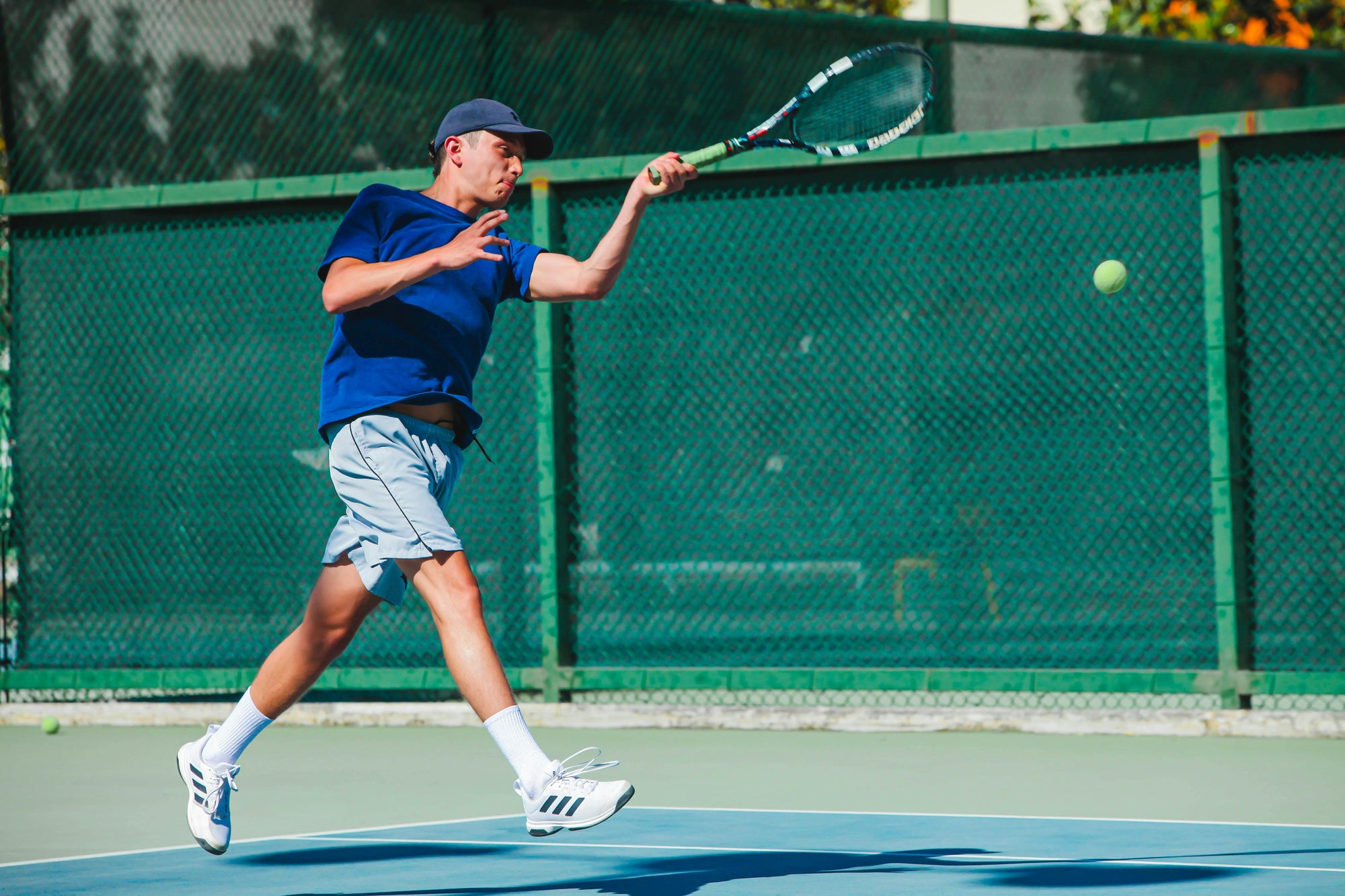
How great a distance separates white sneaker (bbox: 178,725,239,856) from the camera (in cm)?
411

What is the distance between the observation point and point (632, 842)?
15.3 feet

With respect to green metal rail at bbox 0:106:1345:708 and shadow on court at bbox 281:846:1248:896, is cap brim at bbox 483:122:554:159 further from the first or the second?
green metal rail at bbox 0:106:1345:708

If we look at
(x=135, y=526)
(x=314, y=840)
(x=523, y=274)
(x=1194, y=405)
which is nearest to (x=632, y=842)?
(x=314, y=840)

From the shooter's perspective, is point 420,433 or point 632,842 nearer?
point 420,433

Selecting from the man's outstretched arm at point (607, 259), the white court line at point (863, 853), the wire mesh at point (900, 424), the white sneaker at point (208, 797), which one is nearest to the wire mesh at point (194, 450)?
the wire mesh at point (900, 424)

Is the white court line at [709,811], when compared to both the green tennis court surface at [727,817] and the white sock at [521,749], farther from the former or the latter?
the white sock at [521,749]

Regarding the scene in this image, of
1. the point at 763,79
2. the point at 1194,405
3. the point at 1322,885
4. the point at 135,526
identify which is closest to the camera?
the point at 1322,885

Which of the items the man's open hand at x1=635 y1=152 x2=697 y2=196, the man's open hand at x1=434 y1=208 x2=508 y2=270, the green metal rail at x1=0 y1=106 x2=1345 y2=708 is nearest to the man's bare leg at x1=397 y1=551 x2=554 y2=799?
the man's open hand at x1=434 y1=208 x2=508 y2=270

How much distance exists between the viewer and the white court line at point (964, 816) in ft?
15.8

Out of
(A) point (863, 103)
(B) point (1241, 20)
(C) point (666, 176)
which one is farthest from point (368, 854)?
(B) point (1241, 20)

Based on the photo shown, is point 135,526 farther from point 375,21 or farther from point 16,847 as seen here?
point 16,847

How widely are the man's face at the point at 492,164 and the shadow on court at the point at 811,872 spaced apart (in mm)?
1584

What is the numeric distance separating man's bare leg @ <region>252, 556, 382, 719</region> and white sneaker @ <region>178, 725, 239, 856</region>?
153mm

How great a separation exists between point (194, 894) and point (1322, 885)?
7.89 ft
